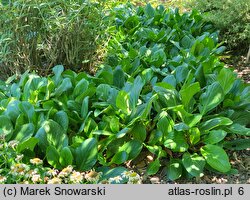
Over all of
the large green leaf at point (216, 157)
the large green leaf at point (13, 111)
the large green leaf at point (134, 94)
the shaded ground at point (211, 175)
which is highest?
the large green leaf at point (134, 94)

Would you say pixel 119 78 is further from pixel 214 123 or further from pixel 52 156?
pixel 52 156

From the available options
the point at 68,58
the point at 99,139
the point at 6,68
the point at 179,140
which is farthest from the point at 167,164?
the point at 6,68

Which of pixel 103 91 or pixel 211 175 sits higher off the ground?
pixel 103 91

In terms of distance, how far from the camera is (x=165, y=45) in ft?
15.5

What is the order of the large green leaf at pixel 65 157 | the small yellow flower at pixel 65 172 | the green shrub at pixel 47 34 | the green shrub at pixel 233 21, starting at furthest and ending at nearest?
the green shrub at pixel 233 21 → the green shrub at pixel 47 34 → the large green leaf at pixel 65 157 → the small yellow flower at pixel 65 172

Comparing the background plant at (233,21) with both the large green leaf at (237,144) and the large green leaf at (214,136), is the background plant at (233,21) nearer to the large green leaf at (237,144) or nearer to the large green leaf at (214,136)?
the large green leaf at (237,144)

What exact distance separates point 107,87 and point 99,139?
46 centimetres

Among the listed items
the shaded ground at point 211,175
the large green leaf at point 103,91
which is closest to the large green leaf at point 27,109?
the large green leaf at point 103,91

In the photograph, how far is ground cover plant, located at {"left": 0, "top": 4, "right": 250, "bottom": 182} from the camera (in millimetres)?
2801

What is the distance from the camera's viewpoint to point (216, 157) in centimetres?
282

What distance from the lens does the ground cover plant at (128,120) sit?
2801 mm

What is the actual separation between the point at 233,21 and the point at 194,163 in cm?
284

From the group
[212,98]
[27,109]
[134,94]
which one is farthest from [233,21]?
[27,109]

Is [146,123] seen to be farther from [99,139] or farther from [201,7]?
[201,7]
